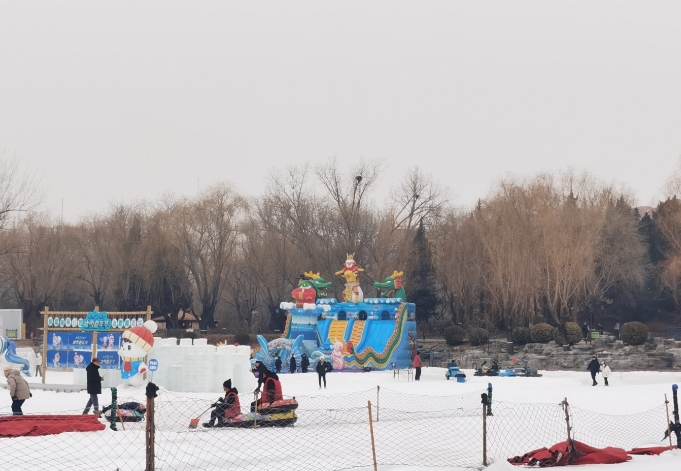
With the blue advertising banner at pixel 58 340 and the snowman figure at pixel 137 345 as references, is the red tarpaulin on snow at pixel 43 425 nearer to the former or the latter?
the snowman figure at pixel 137 345

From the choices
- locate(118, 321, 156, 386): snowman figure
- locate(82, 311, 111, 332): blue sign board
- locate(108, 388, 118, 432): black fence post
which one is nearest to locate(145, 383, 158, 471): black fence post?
locate(108, 388, 118, 432): black fence post

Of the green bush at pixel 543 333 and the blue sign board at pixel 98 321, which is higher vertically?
the blue sign board at pixel 98 321

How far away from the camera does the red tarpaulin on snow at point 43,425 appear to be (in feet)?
41.7

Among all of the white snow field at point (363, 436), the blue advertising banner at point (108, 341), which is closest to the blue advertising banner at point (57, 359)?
the blue advertising banner at point (108, 341)

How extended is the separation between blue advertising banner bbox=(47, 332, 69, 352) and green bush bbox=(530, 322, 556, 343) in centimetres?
2035

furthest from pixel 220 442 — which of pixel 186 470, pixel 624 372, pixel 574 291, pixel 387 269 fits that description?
pixel 387 269

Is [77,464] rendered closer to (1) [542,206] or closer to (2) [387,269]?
(1) [542,206]

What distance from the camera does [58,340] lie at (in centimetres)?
2625

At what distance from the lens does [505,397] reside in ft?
71.0

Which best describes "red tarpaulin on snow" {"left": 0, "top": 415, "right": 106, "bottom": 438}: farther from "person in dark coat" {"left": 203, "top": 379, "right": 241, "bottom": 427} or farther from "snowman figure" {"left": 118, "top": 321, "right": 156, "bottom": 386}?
"snowman figure" {"left": 118, "top": 321, "right": 156, "bottom": 386}

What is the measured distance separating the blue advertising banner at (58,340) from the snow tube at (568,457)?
1792cm

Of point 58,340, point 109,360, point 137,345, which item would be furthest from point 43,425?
point 58,340

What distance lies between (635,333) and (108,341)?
21.0 meters

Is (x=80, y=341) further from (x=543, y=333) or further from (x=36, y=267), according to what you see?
(x=36, y=267)
